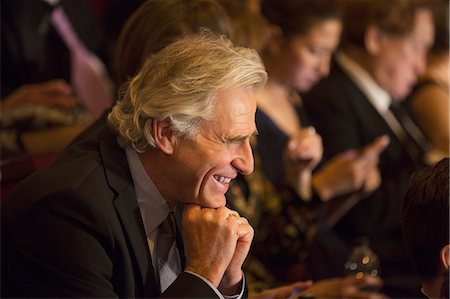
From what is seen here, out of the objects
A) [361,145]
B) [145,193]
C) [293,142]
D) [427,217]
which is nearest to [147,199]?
[145,193]

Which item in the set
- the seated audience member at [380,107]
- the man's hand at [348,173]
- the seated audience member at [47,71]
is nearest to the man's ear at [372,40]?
the seated audience member at [380,107]

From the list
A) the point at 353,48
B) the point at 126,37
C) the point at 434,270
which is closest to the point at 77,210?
the point at 126,37

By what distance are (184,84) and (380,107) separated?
1.87 m

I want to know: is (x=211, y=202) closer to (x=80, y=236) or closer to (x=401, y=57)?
(x=80, y=236)

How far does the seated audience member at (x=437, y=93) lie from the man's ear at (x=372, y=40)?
31 cm

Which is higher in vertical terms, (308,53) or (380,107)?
(308,53)

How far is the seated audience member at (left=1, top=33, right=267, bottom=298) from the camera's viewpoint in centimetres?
183

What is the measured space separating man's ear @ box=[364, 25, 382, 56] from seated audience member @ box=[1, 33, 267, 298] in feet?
5.62

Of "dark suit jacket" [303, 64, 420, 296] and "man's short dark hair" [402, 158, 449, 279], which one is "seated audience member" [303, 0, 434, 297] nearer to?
"dark suit jacket" [303, 64, 420, 296]

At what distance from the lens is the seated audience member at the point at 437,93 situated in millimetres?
3781

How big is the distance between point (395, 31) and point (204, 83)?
1.93m

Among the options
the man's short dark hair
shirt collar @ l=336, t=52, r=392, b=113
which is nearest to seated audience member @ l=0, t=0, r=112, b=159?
shirt collar @ l=336, t=52, r=392, b=113

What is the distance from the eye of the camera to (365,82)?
3.56 m

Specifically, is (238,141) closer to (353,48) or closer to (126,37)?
(126,37)
